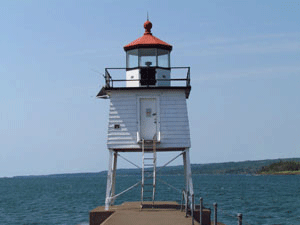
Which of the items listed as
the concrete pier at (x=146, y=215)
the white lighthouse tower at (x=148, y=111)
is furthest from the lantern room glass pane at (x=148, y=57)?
the concrete pier at (x=146, y=215)

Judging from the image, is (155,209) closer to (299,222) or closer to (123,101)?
(123,101)

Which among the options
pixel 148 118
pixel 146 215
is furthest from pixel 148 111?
pixel 146 215

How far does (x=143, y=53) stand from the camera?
2238 cm

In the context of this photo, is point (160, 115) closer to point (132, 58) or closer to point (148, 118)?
point (148, 118)

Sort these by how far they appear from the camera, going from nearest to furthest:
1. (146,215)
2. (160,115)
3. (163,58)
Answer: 1. (146,215)
2. (160,115)
3. (163,58)

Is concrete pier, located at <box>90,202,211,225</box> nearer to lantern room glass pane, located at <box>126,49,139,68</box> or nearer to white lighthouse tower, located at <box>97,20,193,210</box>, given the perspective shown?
white lighthouse tower, located at <box>97,20,193,210</box>

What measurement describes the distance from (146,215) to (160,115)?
5.01m

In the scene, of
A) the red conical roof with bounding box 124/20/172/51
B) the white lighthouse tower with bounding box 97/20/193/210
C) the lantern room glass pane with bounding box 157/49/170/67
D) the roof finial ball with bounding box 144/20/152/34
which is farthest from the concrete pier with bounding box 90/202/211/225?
the roof finial ball with bounding box 144/20/152/34

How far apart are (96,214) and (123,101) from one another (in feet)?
16.3

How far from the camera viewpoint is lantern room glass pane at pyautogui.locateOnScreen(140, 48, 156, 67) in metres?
22.2

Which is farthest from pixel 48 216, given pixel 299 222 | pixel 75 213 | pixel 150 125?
pixel 150 125

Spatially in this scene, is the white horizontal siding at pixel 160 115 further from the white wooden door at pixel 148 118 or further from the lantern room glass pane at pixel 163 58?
the lantern room glass pane at pixel 163 58

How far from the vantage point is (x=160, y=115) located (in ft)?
71.4

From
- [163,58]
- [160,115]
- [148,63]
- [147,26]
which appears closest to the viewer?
[160,115]
